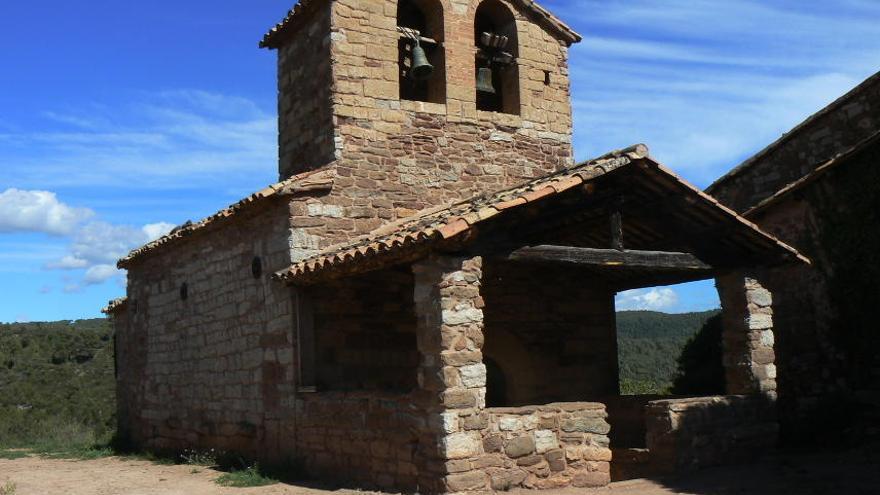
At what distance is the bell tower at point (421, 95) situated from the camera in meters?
10.4

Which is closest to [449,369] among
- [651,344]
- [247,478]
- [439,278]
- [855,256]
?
[439,278]

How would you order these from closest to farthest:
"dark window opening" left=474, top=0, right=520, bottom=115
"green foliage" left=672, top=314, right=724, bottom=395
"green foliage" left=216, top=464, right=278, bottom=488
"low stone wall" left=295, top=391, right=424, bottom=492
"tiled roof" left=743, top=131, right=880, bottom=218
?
"low stone wall" left=295, top=391, right=424, bottom=492 → "green foliage" left=216, top=464, right=278, bottom=488 → "tiled roof" left=743, top=131, right=880, bottom=218 → "dark window opening" left=474, top=0, right=520, bottom=115 → "green foliage" left=672, top=314, right=724, bottom=395

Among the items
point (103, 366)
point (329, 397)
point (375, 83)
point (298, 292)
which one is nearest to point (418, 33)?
point (375, 83)

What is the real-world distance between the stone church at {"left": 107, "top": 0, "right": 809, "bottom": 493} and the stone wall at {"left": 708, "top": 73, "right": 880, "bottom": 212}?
2.95 meters

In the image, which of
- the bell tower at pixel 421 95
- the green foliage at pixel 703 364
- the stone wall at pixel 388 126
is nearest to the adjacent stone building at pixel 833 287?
the green foliage at pixel 703 364

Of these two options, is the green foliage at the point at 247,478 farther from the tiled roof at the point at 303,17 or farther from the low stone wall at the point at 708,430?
the tiled roof at the point at 303,17

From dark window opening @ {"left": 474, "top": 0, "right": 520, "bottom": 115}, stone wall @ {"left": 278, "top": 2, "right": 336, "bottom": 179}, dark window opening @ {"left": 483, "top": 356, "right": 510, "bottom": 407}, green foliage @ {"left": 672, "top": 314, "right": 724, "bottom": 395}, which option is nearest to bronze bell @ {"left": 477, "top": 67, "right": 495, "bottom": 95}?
dark window opening @ {"left": 474, "top": 0, "right": 520, "bottom": 115}

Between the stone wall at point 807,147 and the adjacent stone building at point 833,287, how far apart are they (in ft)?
0.08

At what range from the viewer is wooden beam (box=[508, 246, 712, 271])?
7887 millimetres

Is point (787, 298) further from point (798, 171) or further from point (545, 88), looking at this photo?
point (545, 88)

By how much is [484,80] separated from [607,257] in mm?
3954

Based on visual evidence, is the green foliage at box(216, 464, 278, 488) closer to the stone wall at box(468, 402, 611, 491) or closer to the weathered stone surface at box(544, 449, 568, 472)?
the stone wall at box(468, 402, 611, 491)

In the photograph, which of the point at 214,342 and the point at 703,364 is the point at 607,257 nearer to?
the point at 214,342

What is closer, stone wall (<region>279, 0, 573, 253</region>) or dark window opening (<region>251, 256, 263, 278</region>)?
dark window opening (<region>251, 256, 263, 278</region>)
